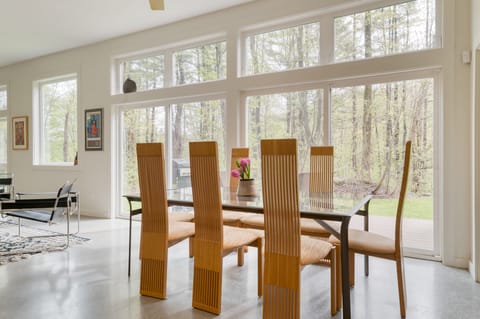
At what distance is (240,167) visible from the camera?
273cm

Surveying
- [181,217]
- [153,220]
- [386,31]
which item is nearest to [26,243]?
[181,217]

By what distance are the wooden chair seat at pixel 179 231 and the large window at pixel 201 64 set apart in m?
2.51

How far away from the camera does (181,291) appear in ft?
8.30

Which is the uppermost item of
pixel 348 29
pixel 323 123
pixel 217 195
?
pixel 348 29

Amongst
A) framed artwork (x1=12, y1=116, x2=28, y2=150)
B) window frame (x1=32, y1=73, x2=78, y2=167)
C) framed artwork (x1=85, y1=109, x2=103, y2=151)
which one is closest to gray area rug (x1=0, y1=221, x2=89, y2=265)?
framed artwork (x1=85, y1=109, x2=103, y2=151)

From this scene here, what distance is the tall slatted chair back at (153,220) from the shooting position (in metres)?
2.37

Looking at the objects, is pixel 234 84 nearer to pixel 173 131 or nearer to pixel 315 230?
pixel 173 131

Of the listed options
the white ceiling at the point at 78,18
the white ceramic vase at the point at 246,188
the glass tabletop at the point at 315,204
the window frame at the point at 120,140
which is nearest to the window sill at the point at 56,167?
the window frame at the point at 120,140

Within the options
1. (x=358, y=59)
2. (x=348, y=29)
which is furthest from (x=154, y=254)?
(x=348, y=29)

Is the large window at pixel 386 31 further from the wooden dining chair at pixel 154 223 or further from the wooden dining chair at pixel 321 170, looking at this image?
the wooden dining chair at pixel 154 223

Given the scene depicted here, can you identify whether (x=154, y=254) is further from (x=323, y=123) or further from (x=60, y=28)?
(x=60, y=28)

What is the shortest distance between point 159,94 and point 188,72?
22.9 inches

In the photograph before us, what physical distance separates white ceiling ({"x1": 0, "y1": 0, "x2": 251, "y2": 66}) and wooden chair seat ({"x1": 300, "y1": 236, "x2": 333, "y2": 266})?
10.9 ft

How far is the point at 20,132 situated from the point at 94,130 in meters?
2.34
